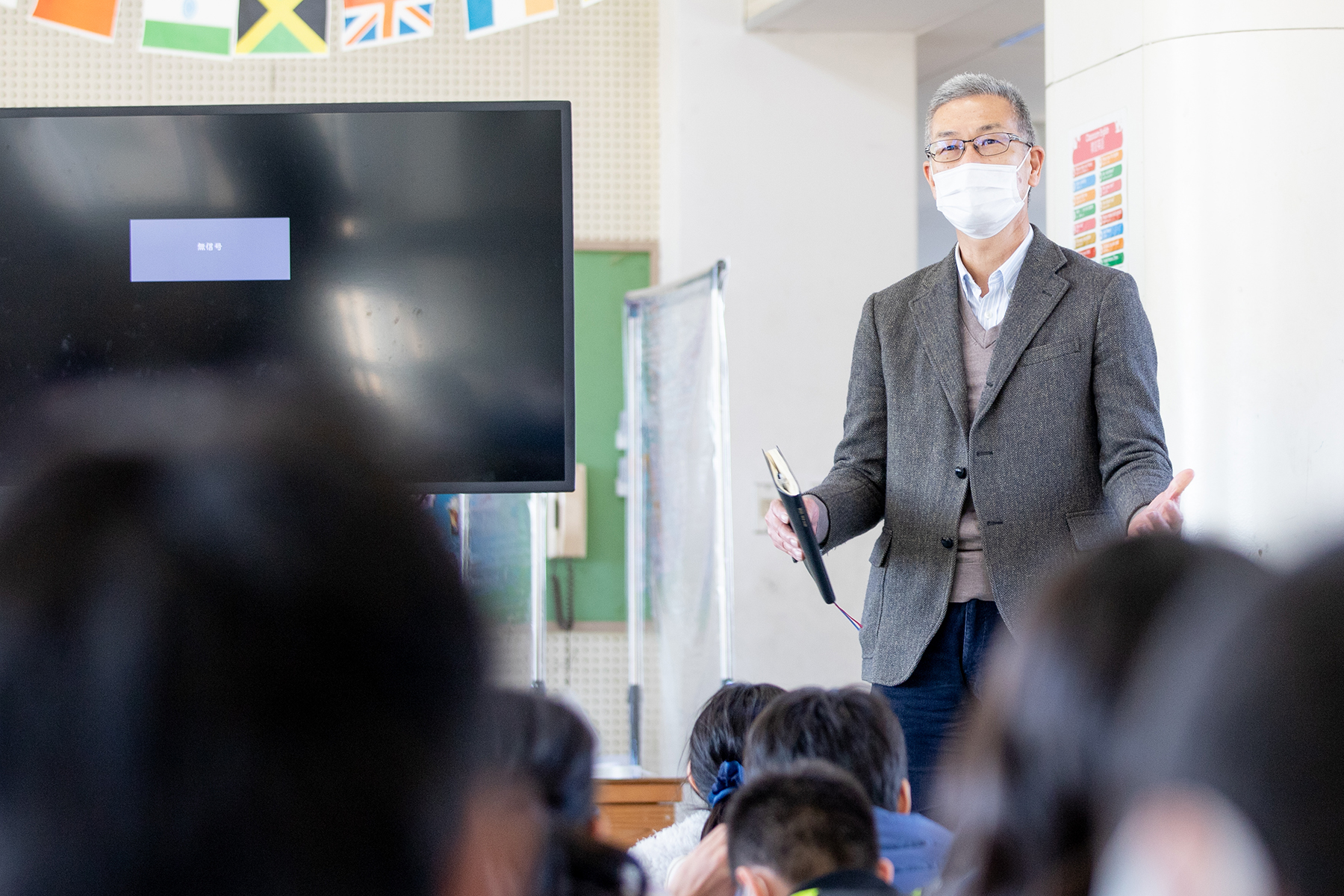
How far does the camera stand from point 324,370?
527mm

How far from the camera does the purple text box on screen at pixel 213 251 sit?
2135 millimetres

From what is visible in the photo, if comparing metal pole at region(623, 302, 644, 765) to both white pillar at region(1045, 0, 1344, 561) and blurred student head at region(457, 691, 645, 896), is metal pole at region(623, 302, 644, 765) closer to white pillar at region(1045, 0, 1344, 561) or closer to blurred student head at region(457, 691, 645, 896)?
white pillar at region(1045, 0, 1344, 561)

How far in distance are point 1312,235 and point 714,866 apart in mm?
2125

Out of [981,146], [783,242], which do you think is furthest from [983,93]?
[783,242]

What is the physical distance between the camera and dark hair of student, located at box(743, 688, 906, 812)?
1523mm

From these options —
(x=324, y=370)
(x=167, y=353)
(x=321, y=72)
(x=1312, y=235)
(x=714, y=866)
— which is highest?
(x=321, y=72)

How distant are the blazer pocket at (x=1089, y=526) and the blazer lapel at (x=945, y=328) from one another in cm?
22

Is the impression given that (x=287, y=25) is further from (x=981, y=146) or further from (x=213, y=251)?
(x=981, y=146)

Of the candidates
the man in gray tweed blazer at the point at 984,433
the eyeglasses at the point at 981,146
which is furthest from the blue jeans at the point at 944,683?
the eyeglasses at the point at 981,146

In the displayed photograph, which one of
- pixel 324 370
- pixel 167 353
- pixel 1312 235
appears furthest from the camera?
pixel 1312 235

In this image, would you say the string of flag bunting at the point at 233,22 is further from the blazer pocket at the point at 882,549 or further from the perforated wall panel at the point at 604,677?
the perforated wall panel at the point at 604,677

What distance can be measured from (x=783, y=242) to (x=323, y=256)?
2.61m

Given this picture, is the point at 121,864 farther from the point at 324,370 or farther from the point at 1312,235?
the point at 1312,235

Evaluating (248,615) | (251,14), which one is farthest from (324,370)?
(251,14)
